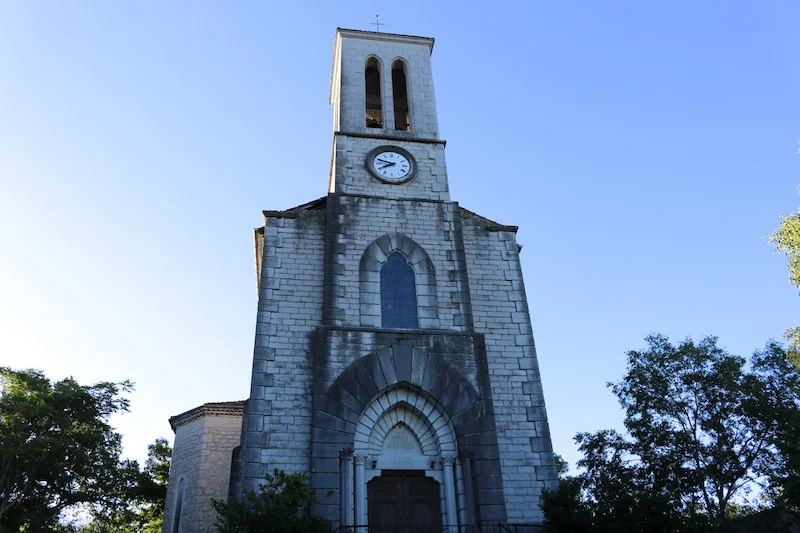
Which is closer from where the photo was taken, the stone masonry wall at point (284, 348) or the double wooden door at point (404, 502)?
the double wooden door at point (404, 502)

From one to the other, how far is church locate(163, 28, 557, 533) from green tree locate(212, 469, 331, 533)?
1.22 metres

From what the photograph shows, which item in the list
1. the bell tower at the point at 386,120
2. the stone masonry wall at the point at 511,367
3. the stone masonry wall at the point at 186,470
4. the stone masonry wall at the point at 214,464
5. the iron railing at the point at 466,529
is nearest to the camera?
the iron railing at the point at 466,529

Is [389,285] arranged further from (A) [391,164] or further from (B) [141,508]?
(B) [141,508]

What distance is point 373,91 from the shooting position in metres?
22.1

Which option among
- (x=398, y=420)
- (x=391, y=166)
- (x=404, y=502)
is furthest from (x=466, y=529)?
(x=391, y=166)

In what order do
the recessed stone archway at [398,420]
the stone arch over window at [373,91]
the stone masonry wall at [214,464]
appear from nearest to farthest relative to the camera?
the recessed stone archway at [398,420]
the stone masonry wall at [214,464]
the stone arch over window at [373,91]

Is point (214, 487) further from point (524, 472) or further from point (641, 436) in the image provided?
point (641, 436)

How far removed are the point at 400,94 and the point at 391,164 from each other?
4.05 meters

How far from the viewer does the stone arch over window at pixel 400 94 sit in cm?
2064

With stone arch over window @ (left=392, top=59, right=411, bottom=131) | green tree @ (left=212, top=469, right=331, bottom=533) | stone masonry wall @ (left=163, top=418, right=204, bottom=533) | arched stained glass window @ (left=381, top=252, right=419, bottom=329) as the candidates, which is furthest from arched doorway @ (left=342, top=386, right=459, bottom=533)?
stone arch over window @ (left=392, top=59, right=411, bottom=131)

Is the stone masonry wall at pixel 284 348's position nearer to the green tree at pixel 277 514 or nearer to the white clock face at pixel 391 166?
the green tree at pixel 277 514

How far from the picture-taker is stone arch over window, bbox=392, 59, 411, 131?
20.6 m

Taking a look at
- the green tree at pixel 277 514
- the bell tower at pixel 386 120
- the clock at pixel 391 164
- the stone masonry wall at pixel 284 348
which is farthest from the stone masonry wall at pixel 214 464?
the clock at pixel 391 164

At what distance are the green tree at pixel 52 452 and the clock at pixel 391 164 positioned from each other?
15.3 metres
